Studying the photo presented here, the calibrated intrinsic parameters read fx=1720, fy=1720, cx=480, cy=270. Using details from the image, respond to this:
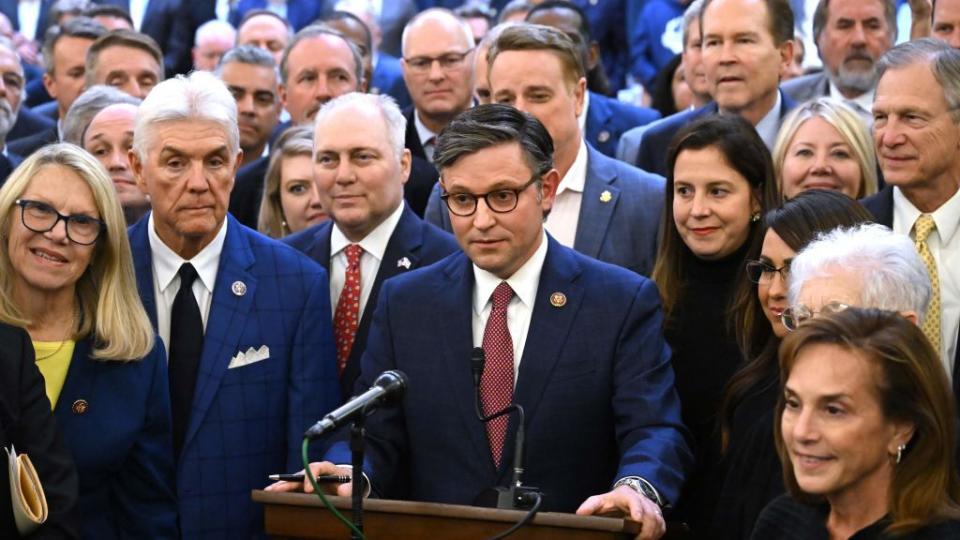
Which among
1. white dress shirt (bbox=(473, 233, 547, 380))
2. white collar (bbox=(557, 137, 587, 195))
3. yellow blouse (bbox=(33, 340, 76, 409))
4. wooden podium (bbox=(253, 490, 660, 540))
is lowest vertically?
wooden podium (bbox=(253, 490, 660, 540))

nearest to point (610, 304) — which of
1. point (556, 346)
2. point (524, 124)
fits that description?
point (556, 346)

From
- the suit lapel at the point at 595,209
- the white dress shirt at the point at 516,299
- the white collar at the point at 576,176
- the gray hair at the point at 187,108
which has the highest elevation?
the gray hair at the point at 187,108

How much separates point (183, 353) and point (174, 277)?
29 cm

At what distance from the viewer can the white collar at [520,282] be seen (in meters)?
5.50

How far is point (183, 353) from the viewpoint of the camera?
6023 millimetres

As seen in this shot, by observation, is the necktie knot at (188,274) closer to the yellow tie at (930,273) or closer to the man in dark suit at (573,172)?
the man in dark suit at (573,172)

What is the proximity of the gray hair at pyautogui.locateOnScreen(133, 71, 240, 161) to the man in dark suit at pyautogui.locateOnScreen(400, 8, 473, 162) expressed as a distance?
2.71 meters

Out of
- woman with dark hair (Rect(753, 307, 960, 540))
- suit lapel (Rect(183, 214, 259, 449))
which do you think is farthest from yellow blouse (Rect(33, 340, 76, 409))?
woman with dark hair (Rect(753, 307, 960, 540))

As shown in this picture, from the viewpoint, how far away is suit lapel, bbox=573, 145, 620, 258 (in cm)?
676

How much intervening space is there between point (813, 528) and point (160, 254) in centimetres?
272

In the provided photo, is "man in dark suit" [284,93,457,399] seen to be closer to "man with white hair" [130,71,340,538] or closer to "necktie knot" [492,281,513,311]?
"man with white hair" [130,71,340,538]

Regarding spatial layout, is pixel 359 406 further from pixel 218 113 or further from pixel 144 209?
pixel 144 209

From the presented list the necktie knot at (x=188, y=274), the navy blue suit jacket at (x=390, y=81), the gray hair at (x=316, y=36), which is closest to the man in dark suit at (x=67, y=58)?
the gray hair at (x=316, y=36)

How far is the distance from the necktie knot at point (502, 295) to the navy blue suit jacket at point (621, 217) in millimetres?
1266
